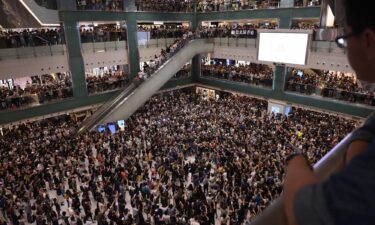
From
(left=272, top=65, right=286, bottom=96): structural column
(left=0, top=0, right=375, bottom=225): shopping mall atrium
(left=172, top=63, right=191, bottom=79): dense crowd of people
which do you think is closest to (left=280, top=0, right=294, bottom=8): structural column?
(left=0, top=0, right=375, bottom=225): shopping mall atrium

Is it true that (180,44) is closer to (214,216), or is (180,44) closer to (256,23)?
(256,23)

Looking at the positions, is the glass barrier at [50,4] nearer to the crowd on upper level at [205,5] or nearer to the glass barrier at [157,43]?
the crowd on upper level at [205,5]

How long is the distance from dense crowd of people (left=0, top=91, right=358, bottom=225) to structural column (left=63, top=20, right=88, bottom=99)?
2931mm

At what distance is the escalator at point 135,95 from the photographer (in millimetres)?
23250

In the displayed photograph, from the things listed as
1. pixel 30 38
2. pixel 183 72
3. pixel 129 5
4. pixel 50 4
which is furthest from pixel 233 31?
pixel 30 38

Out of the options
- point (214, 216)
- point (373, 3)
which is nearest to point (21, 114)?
point (214, 216)

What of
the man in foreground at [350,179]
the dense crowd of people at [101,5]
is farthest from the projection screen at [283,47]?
the man in foreground at [350,179]

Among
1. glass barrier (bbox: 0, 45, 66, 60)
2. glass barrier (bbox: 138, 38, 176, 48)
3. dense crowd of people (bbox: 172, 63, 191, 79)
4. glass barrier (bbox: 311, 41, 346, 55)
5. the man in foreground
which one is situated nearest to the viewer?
the man in foreground

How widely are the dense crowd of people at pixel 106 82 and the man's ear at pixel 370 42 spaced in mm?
26914

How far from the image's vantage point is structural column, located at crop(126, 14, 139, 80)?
28406 mm

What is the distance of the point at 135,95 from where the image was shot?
83.0ft

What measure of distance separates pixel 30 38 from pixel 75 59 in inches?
150

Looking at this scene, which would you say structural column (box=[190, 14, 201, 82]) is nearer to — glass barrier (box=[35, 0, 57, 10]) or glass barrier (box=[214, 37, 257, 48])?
glass barrier (box=[214, 37, 257, 48])

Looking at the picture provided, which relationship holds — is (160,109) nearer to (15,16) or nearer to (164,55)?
(164,55)
